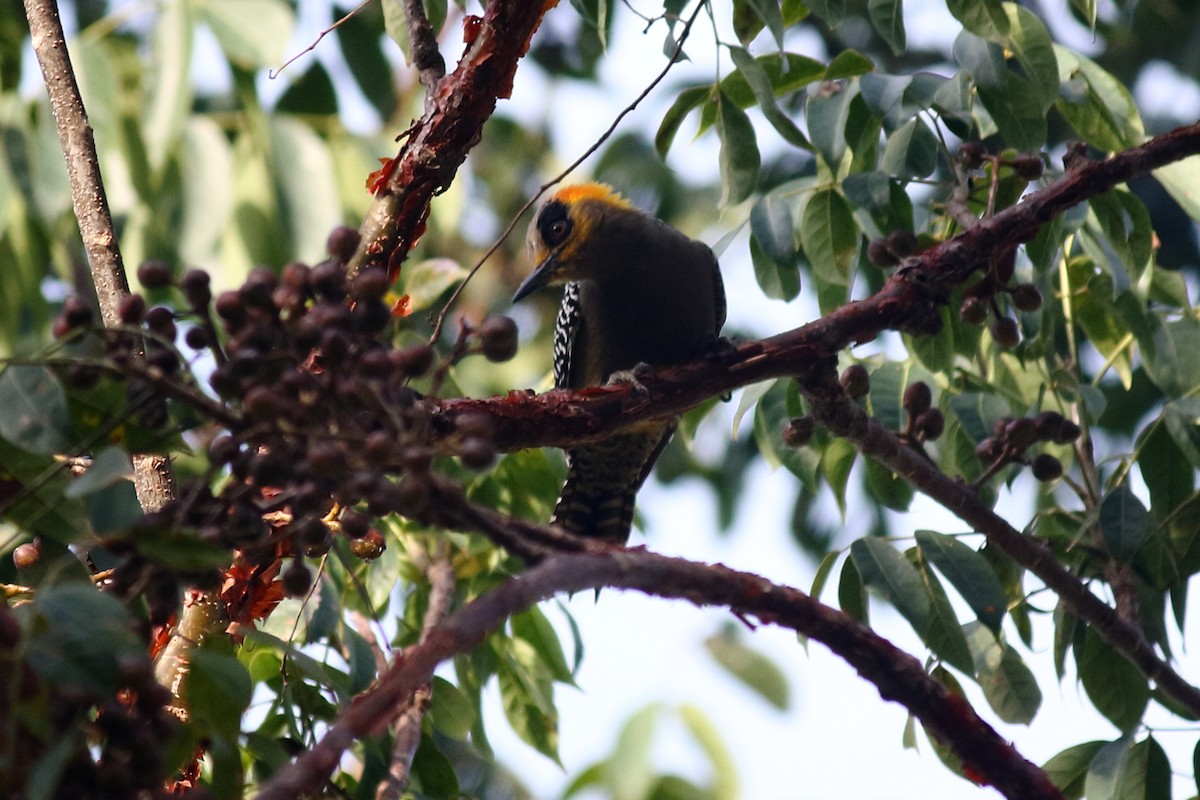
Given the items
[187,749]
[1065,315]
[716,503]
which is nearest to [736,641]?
[716,503]

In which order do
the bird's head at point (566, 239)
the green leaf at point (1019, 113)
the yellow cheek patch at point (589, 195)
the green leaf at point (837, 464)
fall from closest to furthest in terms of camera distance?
the green leaf at point (1019, 113), the green leaf at point (837, 464), the bird's head at point (566, 239), the yellow cheek patch at point (589, 195)

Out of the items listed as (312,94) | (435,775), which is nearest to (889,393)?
(435,775)

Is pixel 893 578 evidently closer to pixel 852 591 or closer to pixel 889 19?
pixel 852 591

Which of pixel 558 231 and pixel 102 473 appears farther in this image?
pixel 558 231

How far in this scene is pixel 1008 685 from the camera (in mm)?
3279

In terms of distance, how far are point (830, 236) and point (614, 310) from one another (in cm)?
193

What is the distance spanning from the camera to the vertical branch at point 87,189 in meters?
2.96

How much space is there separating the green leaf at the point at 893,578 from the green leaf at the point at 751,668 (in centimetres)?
549

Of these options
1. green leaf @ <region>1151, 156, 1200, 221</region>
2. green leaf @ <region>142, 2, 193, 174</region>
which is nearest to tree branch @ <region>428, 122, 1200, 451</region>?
green leaf @ <region>1151, 156, 1200, 221</region>

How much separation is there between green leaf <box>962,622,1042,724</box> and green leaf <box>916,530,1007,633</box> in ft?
0.86

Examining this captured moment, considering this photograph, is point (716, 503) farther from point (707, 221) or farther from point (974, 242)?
point (974, 242)

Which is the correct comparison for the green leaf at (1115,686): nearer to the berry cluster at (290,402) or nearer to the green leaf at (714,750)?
the berry cluster at (290,402)

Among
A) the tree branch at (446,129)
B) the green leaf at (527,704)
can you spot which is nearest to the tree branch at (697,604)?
the tree branch at (446,129)

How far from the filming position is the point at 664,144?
368cm
